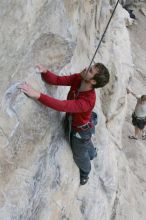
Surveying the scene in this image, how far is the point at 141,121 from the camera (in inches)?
409

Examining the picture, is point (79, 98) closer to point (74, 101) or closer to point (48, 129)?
point (74, 101)

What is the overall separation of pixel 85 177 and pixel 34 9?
2.73 metres

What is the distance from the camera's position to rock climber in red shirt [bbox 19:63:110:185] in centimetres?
509

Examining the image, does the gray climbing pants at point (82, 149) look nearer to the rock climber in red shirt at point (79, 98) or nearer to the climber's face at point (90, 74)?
the rock climber in red shirt at point (79, 98)

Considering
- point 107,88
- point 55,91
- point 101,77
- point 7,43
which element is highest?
point 7,43

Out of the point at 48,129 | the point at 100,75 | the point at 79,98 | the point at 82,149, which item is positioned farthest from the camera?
the point at 82,149

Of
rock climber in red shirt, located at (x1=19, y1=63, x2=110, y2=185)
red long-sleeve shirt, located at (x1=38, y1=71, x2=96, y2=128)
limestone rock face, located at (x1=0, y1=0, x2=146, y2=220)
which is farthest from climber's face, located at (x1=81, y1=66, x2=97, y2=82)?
limestone rock face, located at (x1=0, y1=0, x2=146, y2=220)

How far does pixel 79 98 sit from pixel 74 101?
0.16 metres

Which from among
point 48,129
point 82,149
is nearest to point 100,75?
point 48,129

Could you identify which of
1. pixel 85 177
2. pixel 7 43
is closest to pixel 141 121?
pixel 85 177

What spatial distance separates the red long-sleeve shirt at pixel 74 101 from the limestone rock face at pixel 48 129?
0.44 ft

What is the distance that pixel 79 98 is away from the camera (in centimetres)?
538

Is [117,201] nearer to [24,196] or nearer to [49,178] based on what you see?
[49,178]

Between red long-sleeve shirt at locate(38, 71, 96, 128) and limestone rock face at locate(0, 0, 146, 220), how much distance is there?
14 cm
